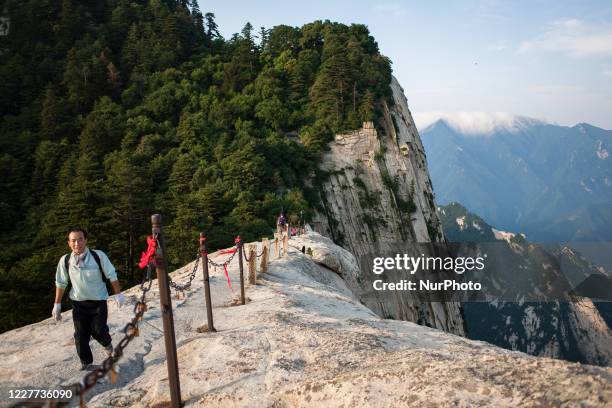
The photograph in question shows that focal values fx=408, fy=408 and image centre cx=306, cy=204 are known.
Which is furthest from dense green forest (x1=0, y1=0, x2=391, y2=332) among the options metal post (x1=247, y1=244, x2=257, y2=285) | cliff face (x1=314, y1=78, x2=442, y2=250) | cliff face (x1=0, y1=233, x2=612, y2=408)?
cliff face (x1=0, y1=233, x2=612, y2=408)

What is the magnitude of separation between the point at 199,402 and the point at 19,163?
140 feet

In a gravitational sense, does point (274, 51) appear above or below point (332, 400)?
above

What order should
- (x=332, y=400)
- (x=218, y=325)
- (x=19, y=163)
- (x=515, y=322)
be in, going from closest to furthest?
(x=332, y=400) → (x=218, y=325) → (x=19, y=163) → (x=515, y=322)

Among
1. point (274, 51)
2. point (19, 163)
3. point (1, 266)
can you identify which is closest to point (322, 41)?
point (274, 51)

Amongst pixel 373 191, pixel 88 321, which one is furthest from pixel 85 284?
pixel 373 191

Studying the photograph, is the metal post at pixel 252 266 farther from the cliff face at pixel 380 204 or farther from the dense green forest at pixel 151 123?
the cliff face at pixel 380 204

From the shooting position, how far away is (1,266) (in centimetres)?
2442

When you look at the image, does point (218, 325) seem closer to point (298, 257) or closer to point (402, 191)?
point (298, 257)

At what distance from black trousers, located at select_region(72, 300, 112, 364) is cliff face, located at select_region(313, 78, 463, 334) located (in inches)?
1232

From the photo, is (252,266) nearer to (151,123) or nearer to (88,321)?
(88,321)

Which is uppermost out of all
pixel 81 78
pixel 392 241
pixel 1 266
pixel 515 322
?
pixel 81 78

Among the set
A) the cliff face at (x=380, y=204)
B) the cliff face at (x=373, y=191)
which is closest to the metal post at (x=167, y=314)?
the cliff face at (x=380, y=204)

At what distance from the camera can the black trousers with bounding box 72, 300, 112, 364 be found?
5.97m

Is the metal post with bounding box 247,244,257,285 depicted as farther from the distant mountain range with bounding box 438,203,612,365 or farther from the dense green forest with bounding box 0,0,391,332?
the distant mountain range with bounding box 438,203,612,365
